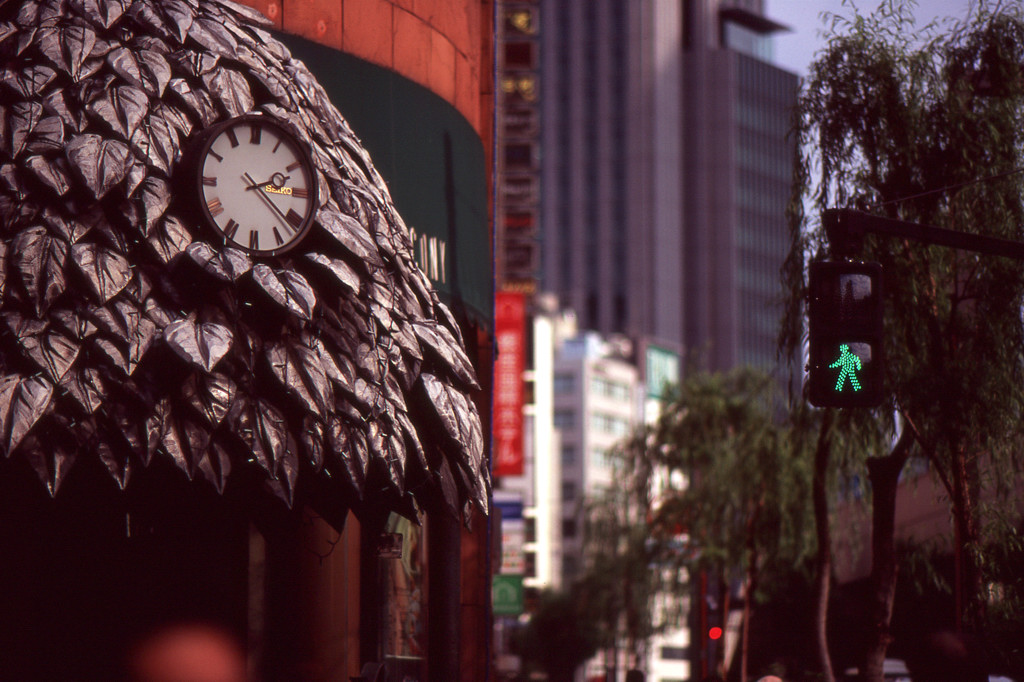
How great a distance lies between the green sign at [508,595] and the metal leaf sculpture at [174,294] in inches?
945

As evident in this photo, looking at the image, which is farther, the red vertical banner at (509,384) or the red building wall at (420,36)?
the red vertical banner at (509,384)

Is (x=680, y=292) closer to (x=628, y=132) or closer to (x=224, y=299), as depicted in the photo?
(x=628, y=132)

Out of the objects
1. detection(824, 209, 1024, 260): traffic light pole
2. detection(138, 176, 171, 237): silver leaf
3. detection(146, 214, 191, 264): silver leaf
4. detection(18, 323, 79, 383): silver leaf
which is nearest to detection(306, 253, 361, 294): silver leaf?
detection(146, 214, 191, 264): silver leaf

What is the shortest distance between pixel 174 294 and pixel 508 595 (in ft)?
87.1

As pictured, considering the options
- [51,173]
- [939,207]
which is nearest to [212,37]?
[51,173]

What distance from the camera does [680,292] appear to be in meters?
161

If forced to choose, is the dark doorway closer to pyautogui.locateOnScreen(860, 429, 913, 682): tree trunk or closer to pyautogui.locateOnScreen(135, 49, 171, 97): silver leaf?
pyautogui.locateOnScreen(135, 49, 171, 97): silver leaf

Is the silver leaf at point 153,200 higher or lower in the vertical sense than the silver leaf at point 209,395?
higher

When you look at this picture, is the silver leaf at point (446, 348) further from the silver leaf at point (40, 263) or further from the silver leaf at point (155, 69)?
the silver leaf at point (40, 263)

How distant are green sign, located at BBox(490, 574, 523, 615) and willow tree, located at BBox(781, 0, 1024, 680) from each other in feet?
64.4

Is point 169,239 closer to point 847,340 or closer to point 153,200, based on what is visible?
point 153,200

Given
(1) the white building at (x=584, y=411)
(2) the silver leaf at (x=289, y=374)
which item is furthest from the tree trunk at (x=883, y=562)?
(1) the white building at (x=584, y=411)

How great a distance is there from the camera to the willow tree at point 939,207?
15953mm

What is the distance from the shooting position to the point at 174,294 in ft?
37.5
